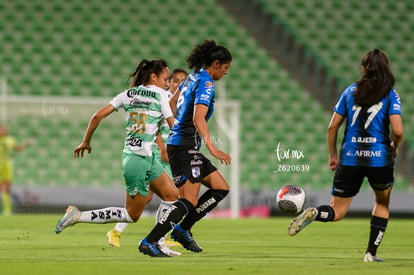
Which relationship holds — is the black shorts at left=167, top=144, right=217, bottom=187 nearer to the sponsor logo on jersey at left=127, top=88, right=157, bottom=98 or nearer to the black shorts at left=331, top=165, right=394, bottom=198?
the sponsor logo on jersey at left=127, top=88, right=157, bottom=98

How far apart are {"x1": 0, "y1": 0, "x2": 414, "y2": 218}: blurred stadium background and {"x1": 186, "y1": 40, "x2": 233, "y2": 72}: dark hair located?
35.7 ft

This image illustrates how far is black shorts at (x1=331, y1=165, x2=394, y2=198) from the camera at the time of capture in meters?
8.02

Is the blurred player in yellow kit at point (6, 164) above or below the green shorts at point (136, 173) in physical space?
below

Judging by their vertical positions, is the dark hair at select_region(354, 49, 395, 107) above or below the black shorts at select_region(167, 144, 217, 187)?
above

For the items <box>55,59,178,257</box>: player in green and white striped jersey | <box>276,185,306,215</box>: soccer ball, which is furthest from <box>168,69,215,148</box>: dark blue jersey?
<box>276,185,306,215</box>: soccer ball

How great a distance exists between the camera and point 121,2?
2480 cm

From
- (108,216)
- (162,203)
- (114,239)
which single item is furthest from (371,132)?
(114,239)

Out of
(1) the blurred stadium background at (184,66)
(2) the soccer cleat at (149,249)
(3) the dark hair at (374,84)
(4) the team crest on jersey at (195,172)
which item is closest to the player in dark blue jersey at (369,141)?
(3) the dark hair at (374,84)

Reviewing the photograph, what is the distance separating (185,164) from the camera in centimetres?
869

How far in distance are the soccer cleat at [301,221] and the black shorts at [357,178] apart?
0.32 m

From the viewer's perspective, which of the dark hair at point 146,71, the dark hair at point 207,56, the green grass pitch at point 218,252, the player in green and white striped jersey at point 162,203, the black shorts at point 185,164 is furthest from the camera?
the player in green and white striped jersey at point 162,203

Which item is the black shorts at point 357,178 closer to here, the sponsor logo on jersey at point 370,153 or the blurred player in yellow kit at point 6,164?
the sponsor logo on jersey at point 370,153

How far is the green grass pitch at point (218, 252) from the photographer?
7426 mm

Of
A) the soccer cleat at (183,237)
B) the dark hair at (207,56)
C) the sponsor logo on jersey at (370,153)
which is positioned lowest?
the soccer cleat at (183,237)
